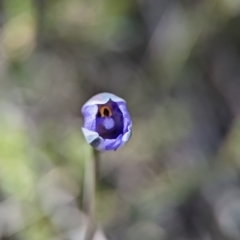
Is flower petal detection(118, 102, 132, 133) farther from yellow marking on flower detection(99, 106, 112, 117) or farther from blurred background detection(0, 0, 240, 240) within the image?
blurred background detection(0, 0, 240, 240)

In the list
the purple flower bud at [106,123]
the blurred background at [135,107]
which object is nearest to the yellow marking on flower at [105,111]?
the purple flower bud at [106,123]

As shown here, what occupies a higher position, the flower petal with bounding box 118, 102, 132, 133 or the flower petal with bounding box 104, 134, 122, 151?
the flower petal with bounding box 118, 102, 132, 133

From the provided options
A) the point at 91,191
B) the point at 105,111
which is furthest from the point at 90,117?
the point at 91,191

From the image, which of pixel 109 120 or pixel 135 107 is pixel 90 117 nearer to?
pixel 109 120

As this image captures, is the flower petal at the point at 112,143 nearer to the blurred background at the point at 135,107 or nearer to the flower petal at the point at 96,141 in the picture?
the flower petal at the point at 96,141

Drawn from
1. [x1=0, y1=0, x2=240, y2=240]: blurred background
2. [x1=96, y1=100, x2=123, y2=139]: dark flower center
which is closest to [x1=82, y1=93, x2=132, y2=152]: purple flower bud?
[x1=96, y1=100, x2=123, y2=139]: dark flower center

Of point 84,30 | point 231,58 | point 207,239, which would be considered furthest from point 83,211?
point 231,58

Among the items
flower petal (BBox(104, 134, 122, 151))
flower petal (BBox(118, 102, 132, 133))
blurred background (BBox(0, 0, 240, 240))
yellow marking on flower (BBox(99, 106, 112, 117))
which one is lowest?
flower petal (BBox(104, 134, 122, 151))
